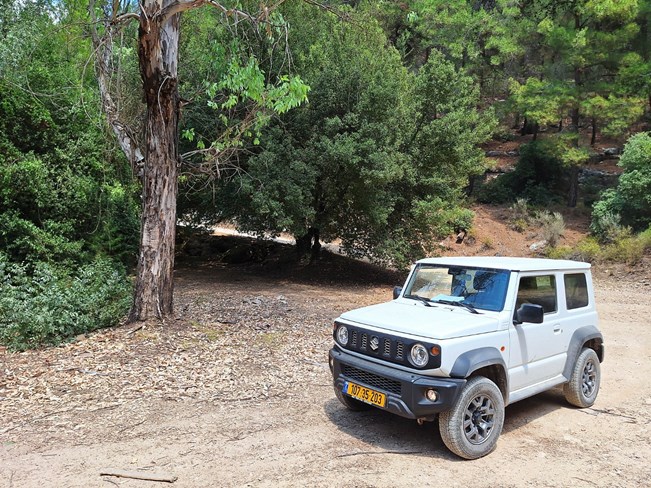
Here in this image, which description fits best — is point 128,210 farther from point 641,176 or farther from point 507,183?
point 507,183

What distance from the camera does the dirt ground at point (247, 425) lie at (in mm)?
3848

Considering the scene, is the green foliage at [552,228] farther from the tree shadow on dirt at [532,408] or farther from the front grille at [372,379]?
the front grille at [372,379]

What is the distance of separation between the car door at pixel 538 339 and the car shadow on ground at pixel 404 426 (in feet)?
1.85

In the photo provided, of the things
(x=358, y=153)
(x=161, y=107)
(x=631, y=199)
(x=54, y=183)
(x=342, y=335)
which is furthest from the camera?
(x=631, y=199)

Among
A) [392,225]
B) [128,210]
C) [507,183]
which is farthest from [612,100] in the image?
[128,210]

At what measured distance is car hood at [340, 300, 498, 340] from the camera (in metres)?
4.11

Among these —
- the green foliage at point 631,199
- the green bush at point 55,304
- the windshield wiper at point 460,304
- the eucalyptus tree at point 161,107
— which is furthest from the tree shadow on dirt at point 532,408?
the green foliage at point 631,199

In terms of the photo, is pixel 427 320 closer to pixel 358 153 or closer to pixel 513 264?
pixel 513 264

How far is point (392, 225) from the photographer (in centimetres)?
1562

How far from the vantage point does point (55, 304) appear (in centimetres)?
770

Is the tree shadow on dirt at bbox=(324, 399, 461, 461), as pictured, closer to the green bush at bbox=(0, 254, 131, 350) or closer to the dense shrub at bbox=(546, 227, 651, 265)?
the green bush at bbox=(0, 254, 131, 350)

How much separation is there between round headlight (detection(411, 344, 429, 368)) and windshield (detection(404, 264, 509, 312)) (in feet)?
3.32

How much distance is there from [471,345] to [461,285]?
0.98 metres

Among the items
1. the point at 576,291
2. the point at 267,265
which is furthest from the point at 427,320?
the point at 267,265
